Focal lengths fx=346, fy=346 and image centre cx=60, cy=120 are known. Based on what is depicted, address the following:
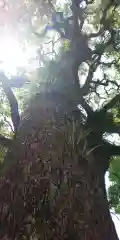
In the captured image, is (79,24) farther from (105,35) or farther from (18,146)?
(18,146)

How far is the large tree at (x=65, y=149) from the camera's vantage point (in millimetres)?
5133

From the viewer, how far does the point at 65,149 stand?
6215 millimetres

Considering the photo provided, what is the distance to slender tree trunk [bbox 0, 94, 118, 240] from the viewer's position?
5035 millimetres

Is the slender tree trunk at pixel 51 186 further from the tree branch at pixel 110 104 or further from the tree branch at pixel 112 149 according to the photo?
the tree branch at pixel 110 104

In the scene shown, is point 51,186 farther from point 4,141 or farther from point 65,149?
point 4,141

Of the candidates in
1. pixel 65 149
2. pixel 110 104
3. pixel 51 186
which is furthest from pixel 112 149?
pixel 51 186

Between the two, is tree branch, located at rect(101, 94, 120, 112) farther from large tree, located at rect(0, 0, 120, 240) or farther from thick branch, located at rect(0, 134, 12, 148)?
thick branch, located at rect(0, 134, 12, 148)

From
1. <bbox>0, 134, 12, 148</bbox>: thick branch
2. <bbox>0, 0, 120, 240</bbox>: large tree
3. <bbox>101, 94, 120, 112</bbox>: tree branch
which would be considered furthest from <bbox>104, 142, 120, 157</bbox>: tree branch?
<bbox>0, 134, 12, 148</bbox>: thick branch

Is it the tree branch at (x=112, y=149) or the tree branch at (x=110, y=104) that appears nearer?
the tree branch at (x=112, y=149)

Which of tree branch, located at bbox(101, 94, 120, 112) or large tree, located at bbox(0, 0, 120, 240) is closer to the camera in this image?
large tree, located at bbox(0, 0, 120, 240)

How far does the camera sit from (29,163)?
229 inches

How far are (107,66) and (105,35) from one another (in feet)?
2.96

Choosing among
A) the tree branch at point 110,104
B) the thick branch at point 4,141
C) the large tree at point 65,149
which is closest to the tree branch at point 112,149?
the large tree at point 65,149

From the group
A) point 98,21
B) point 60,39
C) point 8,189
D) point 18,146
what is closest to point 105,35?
point 98,21
